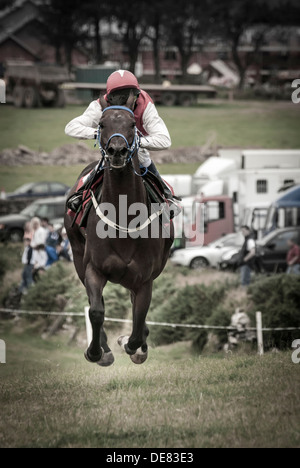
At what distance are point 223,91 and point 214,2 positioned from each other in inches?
182

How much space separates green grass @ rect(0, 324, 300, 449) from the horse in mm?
635

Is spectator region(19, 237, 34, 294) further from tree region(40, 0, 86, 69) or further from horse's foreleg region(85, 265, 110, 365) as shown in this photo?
tree region(40, 0, 86, 69)

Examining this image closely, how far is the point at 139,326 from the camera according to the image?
330 inches

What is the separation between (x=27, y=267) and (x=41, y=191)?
6.34 metres

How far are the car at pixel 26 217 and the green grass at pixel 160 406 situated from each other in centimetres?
1450

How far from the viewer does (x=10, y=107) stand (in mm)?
30531

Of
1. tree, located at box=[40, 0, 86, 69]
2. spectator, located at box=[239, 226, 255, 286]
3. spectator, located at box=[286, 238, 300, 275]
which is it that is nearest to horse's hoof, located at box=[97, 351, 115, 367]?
spectator, located at box=[239, 226, 255, 286]

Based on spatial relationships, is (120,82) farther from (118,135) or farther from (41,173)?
(41,173)

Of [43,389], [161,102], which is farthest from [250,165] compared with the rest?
[43,389]

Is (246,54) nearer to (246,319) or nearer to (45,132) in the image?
(45,132)

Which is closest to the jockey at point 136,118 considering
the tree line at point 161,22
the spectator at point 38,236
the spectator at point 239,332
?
the spectator at point 239,332

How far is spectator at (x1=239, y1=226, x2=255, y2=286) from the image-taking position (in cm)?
1864

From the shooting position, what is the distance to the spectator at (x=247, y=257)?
18.6 m

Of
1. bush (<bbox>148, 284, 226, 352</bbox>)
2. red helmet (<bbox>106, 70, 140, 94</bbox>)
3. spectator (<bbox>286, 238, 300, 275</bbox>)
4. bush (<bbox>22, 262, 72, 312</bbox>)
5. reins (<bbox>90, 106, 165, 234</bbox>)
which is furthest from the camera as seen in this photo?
bush (<bbox>22, 262, 72, 312</bbox>)
